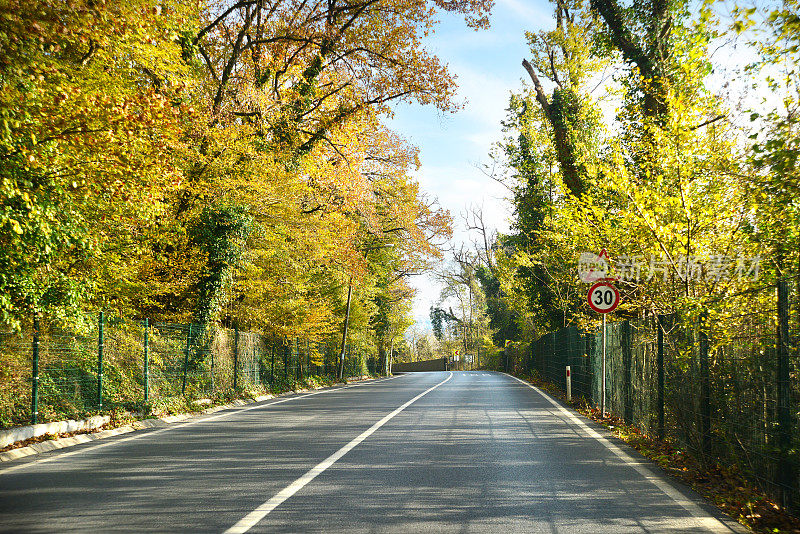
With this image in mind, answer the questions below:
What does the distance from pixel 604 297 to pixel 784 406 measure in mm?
7589

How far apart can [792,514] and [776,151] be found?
116 inches

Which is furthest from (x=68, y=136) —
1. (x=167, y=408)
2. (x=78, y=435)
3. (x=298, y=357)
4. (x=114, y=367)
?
(x=298, y=357)

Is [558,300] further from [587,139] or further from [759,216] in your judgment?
[759,216]

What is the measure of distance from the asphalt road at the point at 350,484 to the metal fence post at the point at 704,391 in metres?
0.75

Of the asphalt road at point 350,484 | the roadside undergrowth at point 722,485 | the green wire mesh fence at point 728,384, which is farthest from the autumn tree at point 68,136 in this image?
the roadside undergrowth at point 722,485

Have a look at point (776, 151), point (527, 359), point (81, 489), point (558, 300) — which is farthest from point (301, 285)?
point (776, 151)

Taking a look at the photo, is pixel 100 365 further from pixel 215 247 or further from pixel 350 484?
pixel 350 484

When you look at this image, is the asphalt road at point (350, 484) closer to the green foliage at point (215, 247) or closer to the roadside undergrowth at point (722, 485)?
the roadside undergrowth at point (722, 485)

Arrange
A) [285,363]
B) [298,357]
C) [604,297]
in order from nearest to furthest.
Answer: [604,297], [285,363], [298,357]

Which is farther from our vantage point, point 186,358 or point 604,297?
point 186,358

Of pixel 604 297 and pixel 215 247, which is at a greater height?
pixel 215 247

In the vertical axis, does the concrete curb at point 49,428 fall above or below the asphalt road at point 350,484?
above

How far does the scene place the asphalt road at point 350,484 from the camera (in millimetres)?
5348

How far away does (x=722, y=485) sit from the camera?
266 inches
